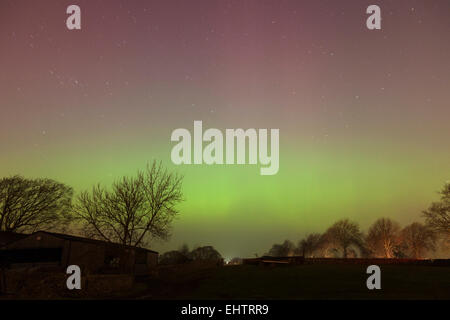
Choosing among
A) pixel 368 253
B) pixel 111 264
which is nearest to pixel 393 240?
pixel 368 253

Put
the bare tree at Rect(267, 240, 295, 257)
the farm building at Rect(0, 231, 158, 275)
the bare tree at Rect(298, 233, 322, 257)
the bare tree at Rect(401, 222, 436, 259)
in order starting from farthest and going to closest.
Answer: the bare tree at Rect(267, 240, 295, 257), the bare tree at Rect(298, 233, 322, 257), the bare tree at Rect(401, 222, 436, 259), the farm building at Rect(0, 231, 158, 275)

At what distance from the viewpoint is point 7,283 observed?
26.2 m

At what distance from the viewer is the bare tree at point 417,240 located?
3625 inches

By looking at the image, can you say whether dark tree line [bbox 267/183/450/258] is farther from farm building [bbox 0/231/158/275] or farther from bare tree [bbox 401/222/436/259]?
farm building [bbox 0/231/158/275]

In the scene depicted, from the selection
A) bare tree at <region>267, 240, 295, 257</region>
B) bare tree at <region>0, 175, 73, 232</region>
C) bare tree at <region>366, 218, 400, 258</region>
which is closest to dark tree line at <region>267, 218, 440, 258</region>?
bare tree at <region>366, 218, 400, 258</region>

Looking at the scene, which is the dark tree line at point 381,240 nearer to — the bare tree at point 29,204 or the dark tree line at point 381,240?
the dark tree line at point 381,240

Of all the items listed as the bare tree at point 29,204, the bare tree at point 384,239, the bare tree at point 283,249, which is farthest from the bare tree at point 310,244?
the bare tree at point 29,204

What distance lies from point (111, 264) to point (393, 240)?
79.2 m

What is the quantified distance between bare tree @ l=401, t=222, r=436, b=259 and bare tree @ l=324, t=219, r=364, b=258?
38.0ft

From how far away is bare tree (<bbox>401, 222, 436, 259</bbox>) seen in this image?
302ft

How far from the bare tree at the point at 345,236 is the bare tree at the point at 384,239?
4.11 meters

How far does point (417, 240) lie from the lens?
92938 millimetres

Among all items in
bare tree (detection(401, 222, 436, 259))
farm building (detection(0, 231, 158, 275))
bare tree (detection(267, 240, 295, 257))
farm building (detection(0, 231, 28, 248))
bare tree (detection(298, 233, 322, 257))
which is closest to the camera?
Answer: farm building (detection(0, 231, 158, 275))
